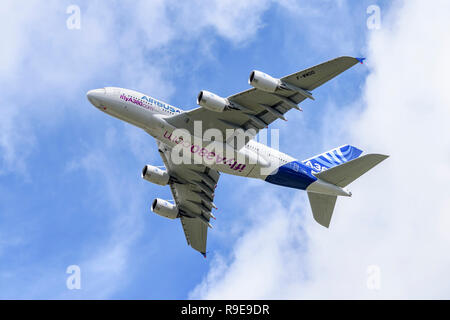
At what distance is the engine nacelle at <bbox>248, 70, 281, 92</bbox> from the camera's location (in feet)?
134

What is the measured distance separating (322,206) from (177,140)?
601 inches

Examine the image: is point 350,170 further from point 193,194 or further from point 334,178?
point 193,194

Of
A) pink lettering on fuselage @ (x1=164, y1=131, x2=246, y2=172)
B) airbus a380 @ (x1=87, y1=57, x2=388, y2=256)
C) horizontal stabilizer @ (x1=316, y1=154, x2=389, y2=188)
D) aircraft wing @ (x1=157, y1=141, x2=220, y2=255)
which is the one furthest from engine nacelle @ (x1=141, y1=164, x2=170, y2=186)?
horizontal stabilizer @ (x1=316, y1=154, x2=389, y2=188)

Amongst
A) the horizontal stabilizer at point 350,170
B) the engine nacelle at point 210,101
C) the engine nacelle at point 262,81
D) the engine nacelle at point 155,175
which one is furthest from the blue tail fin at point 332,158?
the engine nacelle at point 155,175

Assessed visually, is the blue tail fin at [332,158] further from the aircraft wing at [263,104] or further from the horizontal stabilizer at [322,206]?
the aircraft wing at [263,104]

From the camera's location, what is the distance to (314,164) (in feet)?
170

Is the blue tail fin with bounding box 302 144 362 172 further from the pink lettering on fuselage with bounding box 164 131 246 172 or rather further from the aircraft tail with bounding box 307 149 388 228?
the pink lettering on fuselage with bounding box 164 131 246 172

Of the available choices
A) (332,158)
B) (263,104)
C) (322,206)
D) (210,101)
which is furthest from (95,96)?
(332,158)

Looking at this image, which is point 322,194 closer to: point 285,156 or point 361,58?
point 285,156

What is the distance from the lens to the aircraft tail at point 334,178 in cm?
4644

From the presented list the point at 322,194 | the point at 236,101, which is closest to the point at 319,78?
the point at 236,101

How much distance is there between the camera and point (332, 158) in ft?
178

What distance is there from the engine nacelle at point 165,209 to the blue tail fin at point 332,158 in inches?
561

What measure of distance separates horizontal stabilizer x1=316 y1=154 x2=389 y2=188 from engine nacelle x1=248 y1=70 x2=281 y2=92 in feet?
35.1
